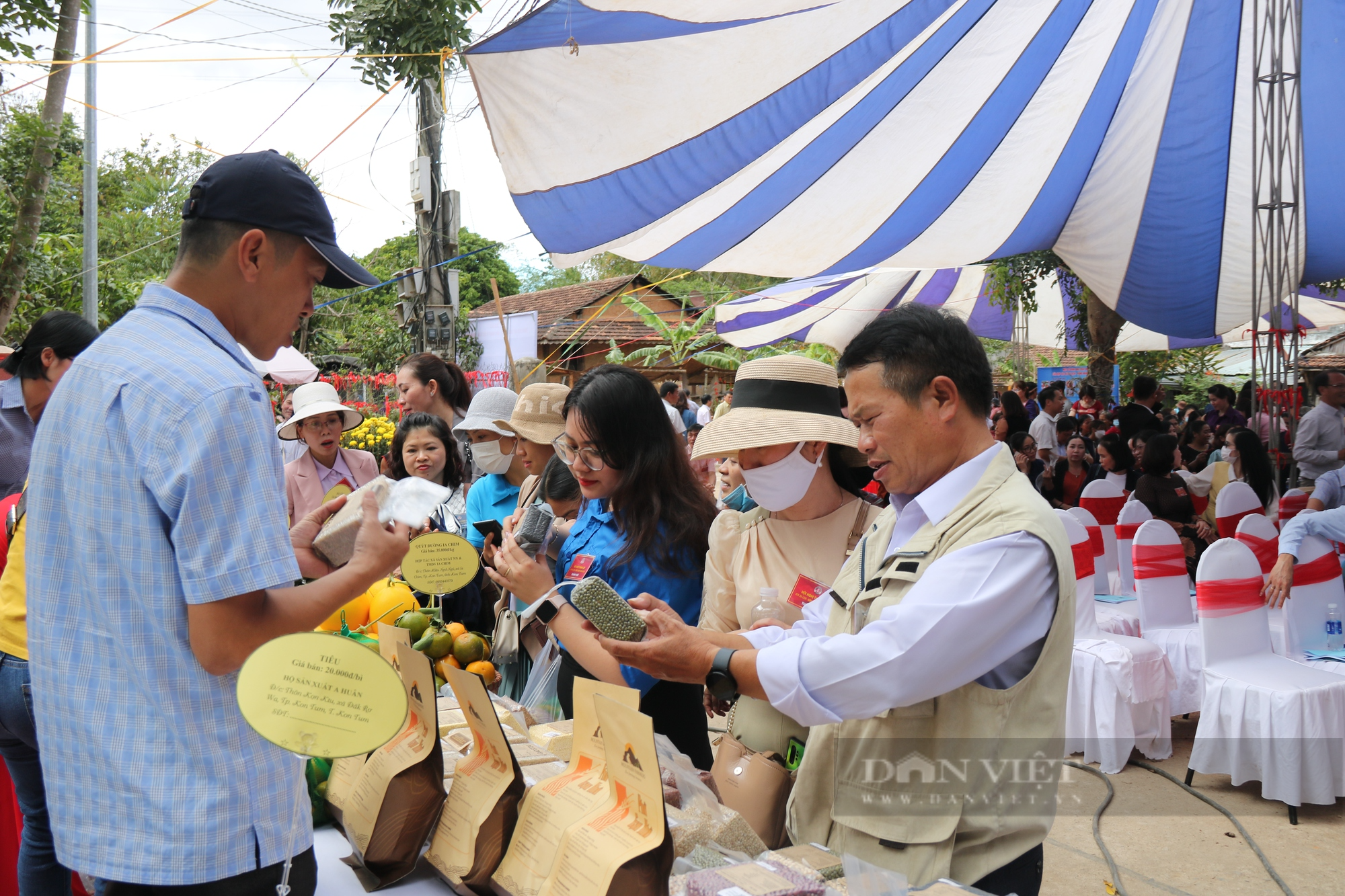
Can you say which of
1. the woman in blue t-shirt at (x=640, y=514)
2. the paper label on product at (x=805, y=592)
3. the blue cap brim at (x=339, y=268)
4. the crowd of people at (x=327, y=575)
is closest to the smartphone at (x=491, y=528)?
the woman in blue t-shirt at (x=640, y=514)

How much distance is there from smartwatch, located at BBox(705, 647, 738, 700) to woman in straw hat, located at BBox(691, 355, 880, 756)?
598 millimetres

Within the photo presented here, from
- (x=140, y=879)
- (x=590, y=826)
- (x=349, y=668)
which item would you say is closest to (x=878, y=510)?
(x=590, y=826)

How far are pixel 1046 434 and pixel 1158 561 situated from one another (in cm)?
554

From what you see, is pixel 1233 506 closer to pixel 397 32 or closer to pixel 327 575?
pixel 327 575

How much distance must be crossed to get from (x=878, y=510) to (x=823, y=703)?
0.99m

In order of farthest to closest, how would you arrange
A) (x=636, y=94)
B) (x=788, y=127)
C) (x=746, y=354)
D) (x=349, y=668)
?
(x=746, y=354) → (x=788, y=127) → (x=636, y=94) → (x=349, y=668)

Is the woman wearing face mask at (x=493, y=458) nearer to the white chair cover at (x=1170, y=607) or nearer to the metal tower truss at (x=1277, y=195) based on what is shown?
the white chair cover at (x=1170, y=607)

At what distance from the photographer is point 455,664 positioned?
2539 millimetres

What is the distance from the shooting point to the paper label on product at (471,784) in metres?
1.41

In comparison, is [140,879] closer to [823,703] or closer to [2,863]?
[823,703]

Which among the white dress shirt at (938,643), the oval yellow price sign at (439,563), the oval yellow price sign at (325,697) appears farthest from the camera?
the oval yellow price sign at (439,563)

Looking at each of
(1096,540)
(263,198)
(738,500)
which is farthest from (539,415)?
(1096,540)

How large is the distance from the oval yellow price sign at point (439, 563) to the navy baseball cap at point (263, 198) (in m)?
0.77

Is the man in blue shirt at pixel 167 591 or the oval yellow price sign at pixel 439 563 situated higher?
the man in blue shirt at pixel 167 591
